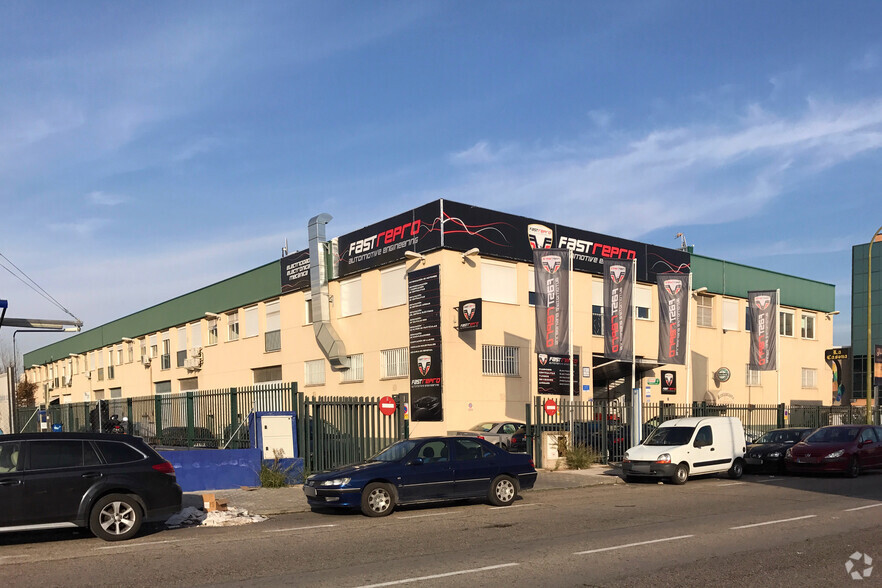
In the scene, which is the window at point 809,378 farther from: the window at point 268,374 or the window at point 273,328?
the window at point 273,328

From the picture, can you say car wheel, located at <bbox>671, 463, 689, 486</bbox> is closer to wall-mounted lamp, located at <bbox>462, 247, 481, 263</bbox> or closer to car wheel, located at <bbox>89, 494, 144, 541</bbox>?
wall-mounted lamp, located at <bbox>462, 247, 481, 263</bbox>

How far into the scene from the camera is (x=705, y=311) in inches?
1580

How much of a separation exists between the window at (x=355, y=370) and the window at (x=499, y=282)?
6.22 m

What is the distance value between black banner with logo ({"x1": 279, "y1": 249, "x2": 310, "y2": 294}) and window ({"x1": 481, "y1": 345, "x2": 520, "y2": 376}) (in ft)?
33.6

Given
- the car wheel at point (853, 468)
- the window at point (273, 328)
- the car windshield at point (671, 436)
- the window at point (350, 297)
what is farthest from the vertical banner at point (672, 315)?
the window at point (273, 328)

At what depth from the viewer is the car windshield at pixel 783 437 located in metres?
23.5

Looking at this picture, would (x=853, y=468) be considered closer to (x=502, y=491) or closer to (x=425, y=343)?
(x=502, y=491)

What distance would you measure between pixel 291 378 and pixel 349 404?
18.8 metres

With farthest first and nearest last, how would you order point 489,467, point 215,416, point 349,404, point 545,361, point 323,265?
1. point 323,265
2. point 545,361
3. point 215,416
4. point 349,404
5. point 489,467

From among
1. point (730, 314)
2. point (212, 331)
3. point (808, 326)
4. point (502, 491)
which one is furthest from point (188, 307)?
point (502, 491)

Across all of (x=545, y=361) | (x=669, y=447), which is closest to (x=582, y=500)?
(x=669, y=447)

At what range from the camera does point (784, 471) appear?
2289cm

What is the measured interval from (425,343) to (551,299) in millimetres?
4898

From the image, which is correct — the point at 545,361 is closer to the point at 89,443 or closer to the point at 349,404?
the point at 349,404
